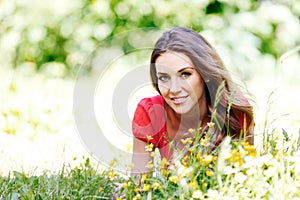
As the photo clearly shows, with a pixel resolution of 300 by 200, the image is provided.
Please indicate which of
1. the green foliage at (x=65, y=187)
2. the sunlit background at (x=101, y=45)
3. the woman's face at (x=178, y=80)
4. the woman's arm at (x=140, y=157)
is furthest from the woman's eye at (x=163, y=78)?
the sunlit background at (x=101, y=45)

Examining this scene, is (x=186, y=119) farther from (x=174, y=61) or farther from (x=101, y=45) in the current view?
(x=101, y=45)

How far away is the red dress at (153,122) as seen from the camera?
338 centimetres

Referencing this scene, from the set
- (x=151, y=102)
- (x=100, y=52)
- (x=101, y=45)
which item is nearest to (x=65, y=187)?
(x=151, y=102)

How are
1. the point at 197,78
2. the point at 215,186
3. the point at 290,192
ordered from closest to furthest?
the point at 290,192, the point at 215,186, the point at 197,78

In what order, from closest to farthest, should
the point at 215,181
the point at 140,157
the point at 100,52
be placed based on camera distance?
the point at 215,181 < the point at 140,157 < the point at 100,52

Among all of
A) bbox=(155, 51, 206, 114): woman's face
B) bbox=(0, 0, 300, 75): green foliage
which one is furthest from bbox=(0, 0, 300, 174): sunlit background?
bbox=(155, 51, 206, 114): woman's face

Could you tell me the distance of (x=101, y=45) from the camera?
19.1ft

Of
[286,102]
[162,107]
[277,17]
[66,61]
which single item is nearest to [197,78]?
[162,107]

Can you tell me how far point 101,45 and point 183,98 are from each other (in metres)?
2.75

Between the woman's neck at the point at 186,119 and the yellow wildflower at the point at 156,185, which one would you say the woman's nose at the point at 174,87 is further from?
the yellow wildflower at the point at 156,185

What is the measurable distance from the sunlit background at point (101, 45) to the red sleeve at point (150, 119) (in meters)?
1.64

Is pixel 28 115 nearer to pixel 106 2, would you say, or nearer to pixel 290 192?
pixel 106 2

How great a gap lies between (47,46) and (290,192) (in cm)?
424

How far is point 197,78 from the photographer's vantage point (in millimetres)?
3191
